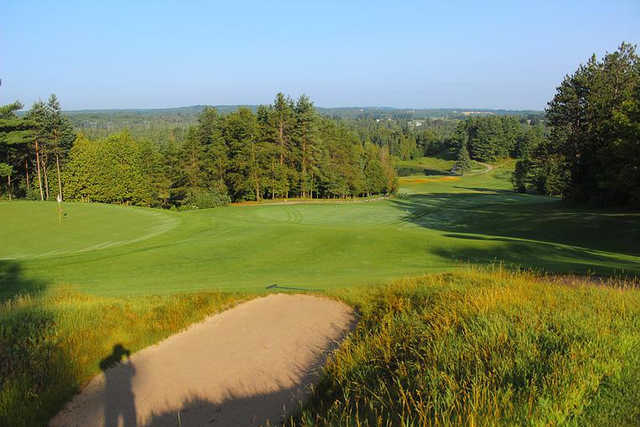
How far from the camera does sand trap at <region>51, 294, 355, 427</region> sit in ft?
19.5

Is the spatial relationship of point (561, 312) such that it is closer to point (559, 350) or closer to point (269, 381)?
point (559, 350)

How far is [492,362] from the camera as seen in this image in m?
5.10

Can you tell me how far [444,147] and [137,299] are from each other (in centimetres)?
16465

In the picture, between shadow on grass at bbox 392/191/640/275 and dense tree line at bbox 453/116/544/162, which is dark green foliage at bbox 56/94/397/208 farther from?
dense tree line at bbox 453/116/544/162

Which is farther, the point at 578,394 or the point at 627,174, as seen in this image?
the point at 627,174

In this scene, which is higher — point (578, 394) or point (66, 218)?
point (578, 394)

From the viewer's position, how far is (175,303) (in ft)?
31.4

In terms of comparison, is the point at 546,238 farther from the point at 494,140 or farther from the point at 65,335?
the point at 494,140

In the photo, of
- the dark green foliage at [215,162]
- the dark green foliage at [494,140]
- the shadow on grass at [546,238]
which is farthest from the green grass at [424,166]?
the shadow on grass at [546,238]

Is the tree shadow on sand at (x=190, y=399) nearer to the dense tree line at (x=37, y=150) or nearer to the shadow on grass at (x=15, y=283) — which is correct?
the shadow on grass at (x=15, y=283)

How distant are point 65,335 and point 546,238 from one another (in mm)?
25924

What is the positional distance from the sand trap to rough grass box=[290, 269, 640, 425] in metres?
0.67

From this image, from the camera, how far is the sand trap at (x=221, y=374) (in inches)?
234

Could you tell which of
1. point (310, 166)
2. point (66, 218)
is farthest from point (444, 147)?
point (66, 218)
